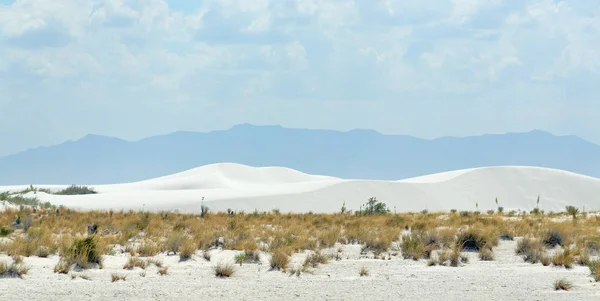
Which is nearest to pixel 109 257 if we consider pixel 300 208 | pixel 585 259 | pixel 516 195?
pixel 585 259

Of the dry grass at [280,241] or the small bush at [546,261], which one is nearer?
the dry grass at [280,241]

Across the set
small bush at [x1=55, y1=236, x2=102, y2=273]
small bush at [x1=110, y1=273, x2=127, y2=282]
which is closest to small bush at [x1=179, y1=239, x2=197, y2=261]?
small bush at [x1=55, y1=236, x2=102, y2=273]

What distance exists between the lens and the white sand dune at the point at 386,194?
56375 millimetres

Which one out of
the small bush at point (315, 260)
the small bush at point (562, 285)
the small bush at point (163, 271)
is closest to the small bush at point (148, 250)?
the small bush at point (163, 271)

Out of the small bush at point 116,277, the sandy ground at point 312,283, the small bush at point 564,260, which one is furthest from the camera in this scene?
the small bush at point 564,260

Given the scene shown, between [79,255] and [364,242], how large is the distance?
26.1 ft

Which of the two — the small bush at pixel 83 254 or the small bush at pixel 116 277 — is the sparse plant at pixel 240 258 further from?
the small bush at pixel 116 277

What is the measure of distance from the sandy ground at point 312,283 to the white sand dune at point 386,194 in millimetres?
36714

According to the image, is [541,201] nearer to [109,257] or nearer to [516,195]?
[516,195]

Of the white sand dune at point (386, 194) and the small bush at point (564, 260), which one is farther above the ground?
the white sand dune at point (386, 194)

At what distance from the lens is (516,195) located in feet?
226

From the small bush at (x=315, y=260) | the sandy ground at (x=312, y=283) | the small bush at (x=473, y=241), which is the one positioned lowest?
the sandy ground at (x=312, y=283)

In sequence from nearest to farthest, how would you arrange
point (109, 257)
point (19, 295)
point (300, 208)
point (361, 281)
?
point (19, 295) < point (361, 281) < point (109, 257) < point (300, 208)

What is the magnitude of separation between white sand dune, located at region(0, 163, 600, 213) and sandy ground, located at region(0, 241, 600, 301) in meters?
36.7
